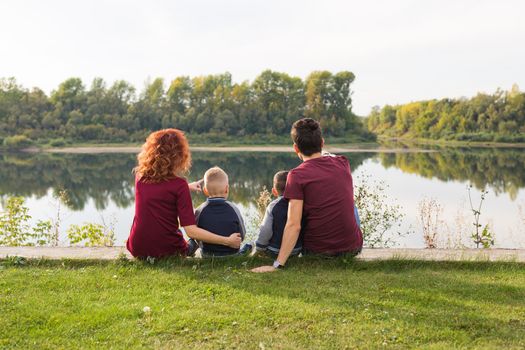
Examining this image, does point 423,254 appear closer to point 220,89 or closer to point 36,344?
point 36,344

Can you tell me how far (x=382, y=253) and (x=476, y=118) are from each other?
72.4 metres

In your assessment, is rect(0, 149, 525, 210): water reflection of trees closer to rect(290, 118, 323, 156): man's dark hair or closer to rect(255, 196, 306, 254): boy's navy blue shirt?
rect(255, 196, 306, 254): boy's navy blue shirt

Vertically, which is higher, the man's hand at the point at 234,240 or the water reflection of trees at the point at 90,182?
the man's hand at the point at 234,240

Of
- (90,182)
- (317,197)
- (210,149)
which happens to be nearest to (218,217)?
(317,197)

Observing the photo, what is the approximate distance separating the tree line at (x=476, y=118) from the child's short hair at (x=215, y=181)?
219 ft

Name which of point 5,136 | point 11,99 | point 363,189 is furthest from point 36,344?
point 11,99

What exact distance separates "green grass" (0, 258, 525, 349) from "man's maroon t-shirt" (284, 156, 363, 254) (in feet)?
0.60

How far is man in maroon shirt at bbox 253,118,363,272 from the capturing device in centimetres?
426

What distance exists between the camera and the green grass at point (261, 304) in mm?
2957

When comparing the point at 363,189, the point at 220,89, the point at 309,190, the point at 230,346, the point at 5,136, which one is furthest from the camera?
the point at 220,89

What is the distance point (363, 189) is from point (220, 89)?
65327mm

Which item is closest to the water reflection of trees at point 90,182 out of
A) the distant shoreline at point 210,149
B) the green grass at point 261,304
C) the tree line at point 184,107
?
the green grass at point 261,304

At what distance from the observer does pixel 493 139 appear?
65500 mm

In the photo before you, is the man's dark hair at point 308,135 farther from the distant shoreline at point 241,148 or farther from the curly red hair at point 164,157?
the distant shoreline at point 241,148
